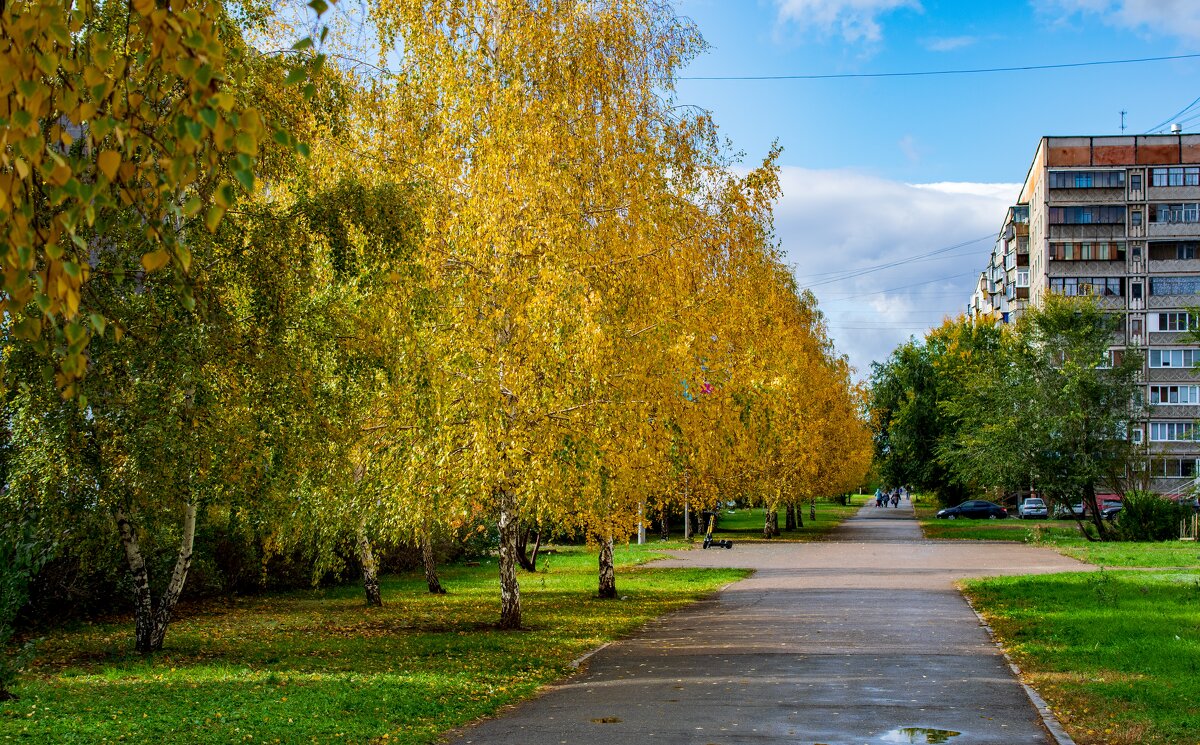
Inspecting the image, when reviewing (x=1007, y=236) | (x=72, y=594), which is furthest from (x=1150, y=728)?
(x=1007, y=236)

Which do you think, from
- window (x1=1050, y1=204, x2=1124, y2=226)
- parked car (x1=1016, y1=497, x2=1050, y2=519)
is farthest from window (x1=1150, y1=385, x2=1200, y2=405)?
window (x1=1050, y1=204, x2=1124, y2=226)

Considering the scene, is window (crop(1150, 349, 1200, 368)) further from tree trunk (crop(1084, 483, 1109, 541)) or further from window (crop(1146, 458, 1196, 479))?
tree trunk (crop(1084, 483, 1109, 541))

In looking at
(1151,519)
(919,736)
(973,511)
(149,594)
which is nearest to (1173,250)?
(973,511)

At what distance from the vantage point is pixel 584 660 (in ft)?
48.5

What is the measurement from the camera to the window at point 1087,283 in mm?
81375

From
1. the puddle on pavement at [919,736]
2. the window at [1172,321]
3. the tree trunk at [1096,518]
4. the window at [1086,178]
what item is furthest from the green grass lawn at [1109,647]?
the window at [1086,178]

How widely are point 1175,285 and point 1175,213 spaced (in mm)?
5081

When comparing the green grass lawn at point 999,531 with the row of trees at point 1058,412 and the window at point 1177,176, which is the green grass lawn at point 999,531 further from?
the window at point 1177,176

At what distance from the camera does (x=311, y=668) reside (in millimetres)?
13906

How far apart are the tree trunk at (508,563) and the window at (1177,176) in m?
76.1

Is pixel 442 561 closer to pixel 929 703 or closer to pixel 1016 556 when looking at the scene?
pixel 1016 556

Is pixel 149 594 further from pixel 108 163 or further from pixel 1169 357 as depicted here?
pixel 1169 357

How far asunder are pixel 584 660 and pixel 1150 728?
6940 millimetres

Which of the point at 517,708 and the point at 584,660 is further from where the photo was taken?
the point at 584,660
